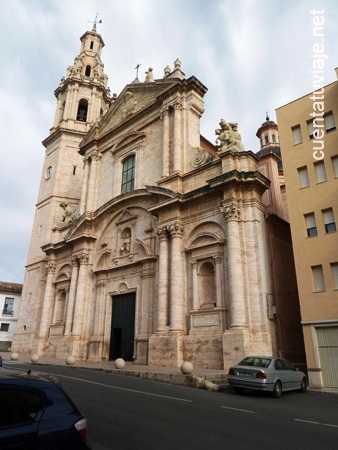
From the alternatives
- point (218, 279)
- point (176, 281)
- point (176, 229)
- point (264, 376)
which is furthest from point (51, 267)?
point (264, 376)

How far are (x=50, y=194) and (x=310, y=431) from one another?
103 feet

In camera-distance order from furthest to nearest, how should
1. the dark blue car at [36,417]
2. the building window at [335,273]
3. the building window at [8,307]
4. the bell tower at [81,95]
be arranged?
the building window at [8,307] < the bell tower at [81,95] < the building window at [335,273] < the dark blue car at [36,417]

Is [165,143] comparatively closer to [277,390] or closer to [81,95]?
[277,390]

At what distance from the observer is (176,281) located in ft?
60.4

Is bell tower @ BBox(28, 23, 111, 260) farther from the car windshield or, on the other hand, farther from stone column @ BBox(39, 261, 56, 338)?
the car windshield

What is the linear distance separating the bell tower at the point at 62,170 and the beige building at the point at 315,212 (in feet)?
62.7

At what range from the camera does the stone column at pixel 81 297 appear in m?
23.7

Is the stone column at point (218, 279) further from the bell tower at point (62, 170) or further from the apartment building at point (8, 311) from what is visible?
the apartment building at point (8, 311)

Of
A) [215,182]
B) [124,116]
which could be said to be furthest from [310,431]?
[124,116]

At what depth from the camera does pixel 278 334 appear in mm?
16469

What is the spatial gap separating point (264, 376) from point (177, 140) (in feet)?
49.3

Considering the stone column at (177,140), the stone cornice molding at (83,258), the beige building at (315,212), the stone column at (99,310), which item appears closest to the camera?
the beige building at (315,212)

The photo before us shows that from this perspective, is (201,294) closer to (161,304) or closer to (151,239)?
(161,304)

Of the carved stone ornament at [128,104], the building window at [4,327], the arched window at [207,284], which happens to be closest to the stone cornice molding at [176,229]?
the arched window at [207,284]
